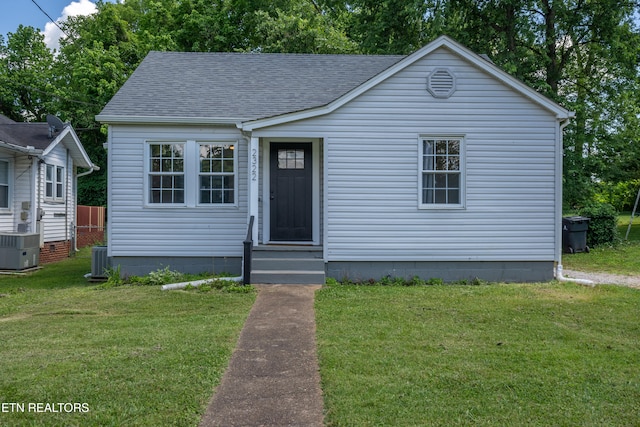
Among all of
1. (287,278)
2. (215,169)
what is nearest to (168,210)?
(215,169)

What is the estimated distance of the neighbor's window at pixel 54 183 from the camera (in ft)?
46.8

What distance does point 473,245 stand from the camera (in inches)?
354

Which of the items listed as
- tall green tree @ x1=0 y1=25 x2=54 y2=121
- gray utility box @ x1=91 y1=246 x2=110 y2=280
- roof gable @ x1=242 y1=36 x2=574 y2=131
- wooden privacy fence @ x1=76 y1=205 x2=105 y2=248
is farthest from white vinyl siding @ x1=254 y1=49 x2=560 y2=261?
tall green tree @ x1=0 y1=25 x2=54 y2=121

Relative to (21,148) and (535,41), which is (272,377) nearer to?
(21,148)

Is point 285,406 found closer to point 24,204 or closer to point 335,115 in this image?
point 335,115

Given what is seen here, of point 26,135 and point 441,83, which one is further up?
point 441,83

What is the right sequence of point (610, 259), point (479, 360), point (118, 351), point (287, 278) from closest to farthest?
1. point (479, 360)
2. point (118, 351)
3. point (287, 278)
4. point (610, 259)

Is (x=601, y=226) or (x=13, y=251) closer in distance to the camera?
(x=13, y=251)

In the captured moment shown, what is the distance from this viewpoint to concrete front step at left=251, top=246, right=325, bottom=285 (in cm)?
851

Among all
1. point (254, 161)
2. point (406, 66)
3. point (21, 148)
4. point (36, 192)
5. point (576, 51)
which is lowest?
point (36, 192)

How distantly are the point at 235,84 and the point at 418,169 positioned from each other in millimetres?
4755

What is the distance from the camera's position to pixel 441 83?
349 inches

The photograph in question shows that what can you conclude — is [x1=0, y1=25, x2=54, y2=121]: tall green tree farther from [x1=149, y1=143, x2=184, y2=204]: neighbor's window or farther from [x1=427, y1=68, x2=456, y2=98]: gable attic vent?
[x1=427, y1=68, x2=456, y2=98]: gable attic vent

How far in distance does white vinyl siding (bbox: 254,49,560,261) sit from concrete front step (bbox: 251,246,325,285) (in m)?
0.31
